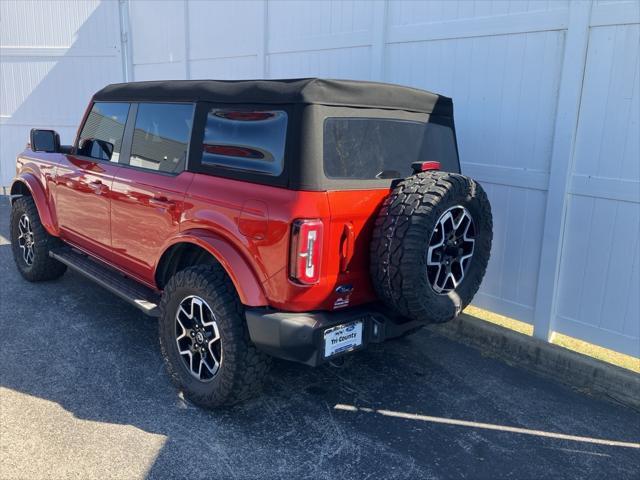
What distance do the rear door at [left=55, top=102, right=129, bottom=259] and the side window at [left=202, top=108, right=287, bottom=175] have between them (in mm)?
1166

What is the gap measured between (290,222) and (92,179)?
7.74 ft

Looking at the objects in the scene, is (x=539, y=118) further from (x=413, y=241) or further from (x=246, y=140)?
(x=246, y=140)

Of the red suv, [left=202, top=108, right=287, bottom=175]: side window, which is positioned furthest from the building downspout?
[left=202, top=108, right=287, bottom=175]: side window

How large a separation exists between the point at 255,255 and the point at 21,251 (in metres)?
3.79

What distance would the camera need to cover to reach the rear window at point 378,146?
3.04 meters

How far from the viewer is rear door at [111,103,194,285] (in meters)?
3.61

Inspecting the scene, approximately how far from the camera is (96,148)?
4.62 meters

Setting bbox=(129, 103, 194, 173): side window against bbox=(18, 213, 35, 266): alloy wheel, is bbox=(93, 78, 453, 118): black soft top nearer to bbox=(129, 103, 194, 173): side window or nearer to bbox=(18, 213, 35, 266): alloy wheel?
bbox=(129, 103, 194, 173): side window

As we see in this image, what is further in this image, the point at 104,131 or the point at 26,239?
the point at 26,239

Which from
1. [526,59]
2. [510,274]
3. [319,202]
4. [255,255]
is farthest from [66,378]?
[526,59]

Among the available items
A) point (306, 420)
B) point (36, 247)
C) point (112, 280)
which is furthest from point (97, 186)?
point (306, 420)

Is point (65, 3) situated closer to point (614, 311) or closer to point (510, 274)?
point (510, 274)

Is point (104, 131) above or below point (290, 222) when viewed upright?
above

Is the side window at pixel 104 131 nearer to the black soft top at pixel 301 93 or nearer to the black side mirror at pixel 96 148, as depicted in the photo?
the black side mirror at pixel 96 148
